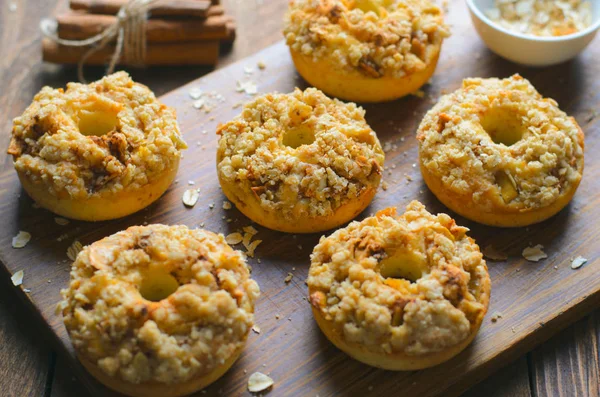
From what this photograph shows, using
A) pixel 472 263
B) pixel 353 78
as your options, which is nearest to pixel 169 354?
pixel 472 263

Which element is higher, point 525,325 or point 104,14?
point 104,14

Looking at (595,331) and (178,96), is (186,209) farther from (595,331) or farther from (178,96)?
(595,331)

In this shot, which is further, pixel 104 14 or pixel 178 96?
pixel 104 14

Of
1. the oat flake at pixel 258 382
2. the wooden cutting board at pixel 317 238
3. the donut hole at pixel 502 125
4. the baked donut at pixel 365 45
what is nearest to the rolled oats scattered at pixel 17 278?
the wooden cutting board at pixel 317 238

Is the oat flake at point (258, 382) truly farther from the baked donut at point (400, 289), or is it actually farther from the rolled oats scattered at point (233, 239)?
the rolled oats scattered at point (233, 239)

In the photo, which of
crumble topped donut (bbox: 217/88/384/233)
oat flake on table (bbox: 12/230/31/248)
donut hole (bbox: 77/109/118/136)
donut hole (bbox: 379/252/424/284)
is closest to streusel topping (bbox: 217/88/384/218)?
crumble topped donut (bbox: 217/88/384/233)

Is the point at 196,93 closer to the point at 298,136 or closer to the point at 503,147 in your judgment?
the point at 298,136
